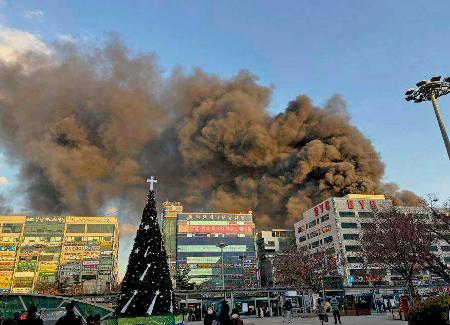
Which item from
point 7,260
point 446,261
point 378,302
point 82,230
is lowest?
point 378,302

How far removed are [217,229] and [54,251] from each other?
47095 millimetres

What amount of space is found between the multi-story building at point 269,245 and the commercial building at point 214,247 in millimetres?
7426

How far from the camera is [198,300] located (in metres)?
69.9

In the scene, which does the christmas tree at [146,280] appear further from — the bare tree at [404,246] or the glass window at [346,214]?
the glass window at [346,214]

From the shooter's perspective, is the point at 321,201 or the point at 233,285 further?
the point at 233,285

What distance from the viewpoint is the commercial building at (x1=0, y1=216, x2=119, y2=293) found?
10050 cm

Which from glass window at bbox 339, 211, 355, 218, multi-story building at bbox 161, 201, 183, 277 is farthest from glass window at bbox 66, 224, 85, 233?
glass window at bbox 339, 211, 355, 218

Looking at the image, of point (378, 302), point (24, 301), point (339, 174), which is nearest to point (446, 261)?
point (339, 174)

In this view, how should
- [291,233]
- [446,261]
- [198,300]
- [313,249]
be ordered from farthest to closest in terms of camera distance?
[291,233] → [313,249] → [446,261] → [198,300]

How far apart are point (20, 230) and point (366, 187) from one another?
96073mm

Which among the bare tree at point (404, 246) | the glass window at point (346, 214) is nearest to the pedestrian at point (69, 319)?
the bare tree at point (404, 246)

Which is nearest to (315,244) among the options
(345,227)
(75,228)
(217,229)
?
(345,227)

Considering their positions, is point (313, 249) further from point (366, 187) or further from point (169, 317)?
point (169, 317)

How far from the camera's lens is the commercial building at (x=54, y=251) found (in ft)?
330
